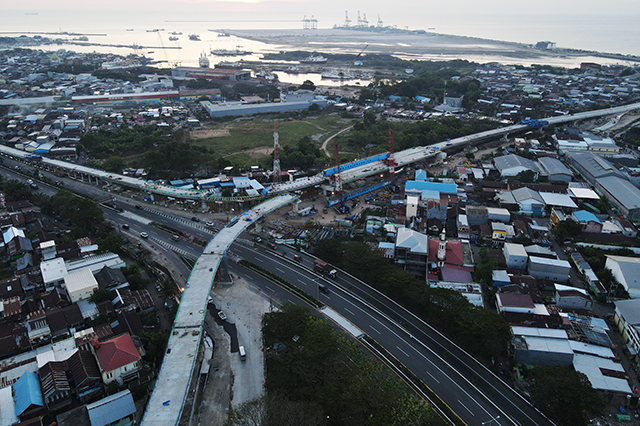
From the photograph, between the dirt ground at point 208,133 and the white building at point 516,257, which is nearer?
the white building at point 516,257

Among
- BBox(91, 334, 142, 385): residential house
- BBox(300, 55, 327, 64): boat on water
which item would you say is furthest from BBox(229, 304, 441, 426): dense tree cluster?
BBox(300, 55, 327, 64): boat on water

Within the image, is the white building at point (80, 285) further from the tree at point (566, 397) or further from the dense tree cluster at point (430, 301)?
the tree at point (566, 397)

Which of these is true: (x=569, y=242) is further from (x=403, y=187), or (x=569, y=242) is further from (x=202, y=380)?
(x=202, y=380)

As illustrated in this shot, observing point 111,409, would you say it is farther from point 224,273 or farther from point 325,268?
point 325,268

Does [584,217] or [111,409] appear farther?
[584,217]

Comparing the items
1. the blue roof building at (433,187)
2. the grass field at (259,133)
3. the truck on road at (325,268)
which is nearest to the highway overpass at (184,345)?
the truck on road at (325,268)

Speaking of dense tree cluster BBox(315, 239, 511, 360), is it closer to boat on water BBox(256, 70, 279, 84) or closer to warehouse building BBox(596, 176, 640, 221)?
warehouse building BBox(596, 176, 640, 221)

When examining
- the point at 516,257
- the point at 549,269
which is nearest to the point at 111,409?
the point at 516,257
